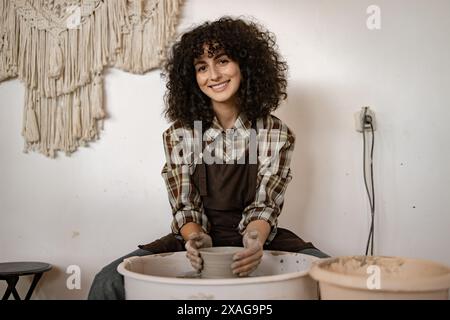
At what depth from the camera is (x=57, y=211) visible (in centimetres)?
162

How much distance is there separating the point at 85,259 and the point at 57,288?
0.13m

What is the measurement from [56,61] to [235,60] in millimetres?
593

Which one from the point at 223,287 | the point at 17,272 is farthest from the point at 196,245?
the point at 17,272

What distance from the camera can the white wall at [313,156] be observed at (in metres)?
1.59

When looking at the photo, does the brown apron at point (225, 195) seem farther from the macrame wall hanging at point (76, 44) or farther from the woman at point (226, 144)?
the macrame wall hanging at point (76, 44)

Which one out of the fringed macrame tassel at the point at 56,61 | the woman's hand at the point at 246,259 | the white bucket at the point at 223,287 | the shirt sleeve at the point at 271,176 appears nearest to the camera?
the white bucket at the point at 223,287

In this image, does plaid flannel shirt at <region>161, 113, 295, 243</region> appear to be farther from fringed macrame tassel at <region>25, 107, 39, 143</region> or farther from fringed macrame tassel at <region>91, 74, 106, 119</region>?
fringed macrame tassel at <region>25, 107, 39, 143</region>

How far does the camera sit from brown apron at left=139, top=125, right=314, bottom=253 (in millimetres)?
1311

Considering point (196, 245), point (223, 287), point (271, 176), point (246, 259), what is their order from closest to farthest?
point (223, 287), point (246, 259), point (196, 245), point (271, 176)

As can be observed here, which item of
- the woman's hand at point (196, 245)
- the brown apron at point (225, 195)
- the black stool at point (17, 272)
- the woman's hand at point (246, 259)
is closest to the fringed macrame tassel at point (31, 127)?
the black stool at point (17, 272)

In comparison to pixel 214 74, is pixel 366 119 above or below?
below

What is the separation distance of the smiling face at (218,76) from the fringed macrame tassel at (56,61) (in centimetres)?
48

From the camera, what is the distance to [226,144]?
4.41 ft

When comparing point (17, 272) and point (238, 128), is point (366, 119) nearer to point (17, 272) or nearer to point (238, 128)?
point (238, 128)
